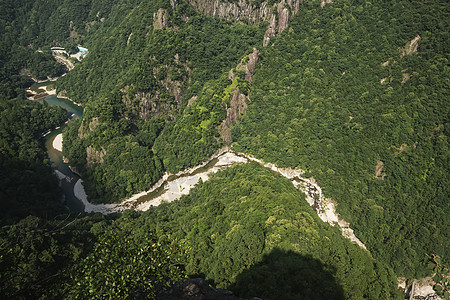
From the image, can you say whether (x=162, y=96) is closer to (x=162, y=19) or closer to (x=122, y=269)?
(x=162, y=19)

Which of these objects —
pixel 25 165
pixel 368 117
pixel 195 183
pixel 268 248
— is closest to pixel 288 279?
pixel 268 248

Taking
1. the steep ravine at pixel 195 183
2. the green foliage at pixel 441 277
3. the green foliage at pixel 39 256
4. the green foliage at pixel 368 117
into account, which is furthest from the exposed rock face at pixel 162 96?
the green foliage at pixel 441 277

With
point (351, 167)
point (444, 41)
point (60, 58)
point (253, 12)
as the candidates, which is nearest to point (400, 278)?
point (351, 167)

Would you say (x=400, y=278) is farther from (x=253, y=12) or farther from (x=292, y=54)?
(x=253, y=12)

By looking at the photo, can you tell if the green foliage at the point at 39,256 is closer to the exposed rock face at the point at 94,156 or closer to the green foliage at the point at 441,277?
the exposed rock face at the point at 94,156

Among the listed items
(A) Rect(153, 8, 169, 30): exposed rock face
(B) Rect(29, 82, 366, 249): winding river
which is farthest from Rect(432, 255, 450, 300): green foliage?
(A) Rect(153, 8, 169, 30): exposed rock face

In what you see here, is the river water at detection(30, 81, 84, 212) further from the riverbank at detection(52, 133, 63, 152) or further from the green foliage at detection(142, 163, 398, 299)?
the green foliage at detection(142, 163, 398, 299)
